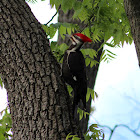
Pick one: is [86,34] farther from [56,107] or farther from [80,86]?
[56,107]

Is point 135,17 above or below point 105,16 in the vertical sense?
below

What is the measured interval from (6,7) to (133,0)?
1.22 meters

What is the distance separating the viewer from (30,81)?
202 centimetres

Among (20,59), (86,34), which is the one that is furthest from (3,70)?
(86,34)

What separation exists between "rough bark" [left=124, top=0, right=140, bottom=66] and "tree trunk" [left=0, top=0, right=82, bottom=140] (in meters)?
0.79

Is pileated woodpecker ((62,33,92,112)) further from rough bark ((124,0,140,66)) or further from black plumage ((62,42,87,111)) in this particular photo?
rough bark ((124,0,140,66))

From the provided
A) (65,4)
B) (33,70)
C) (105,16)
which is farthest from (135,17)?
(33,70)

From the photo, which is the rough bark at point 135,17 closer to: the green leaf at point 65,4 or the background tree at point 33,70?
the background tree at point 33,70

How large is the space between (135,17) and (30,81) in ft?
3.50

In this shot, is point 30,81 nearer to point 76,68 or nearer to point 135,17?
point 76,68

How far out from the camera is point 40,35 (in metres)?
2.21

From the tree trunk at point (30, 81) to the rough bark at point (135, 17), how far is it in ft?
2.58

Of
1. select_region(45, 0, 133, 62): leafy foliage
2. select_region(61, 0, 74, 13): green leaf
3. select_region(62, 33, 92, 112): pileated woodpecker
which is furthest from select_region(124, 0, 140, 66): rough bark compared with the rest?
select_region(62, 33, 92, 112): pileated woodpecker

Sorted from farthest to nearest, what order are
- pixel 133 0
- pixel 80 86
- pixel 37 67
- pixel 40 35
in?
pixel 80 86 → pixel 40 35 → pixel 37 67 → pixel 133 0
